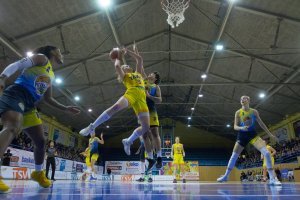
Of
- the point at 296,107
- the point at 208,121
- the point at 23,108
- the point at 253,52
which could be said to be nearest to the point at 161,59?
the point at 253,52

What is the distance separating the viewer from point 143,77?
213 inches

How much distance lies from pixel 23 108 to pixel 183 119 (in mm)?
33701

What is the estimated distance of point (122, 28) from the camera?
46.5 feet

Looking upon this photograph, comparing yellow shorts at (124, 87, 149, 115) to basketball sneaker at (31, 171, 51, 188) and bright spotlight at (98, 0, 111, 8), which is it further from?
bright spotlight at (98, 0, 111, 8)

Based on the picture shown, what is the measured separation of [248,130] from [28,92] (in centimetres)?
453

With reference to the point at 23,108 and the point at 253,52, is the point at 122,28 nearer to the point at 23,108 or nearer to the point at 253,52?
the point at 253,52

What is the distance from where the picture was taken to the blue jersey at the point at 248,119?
5.69 meters

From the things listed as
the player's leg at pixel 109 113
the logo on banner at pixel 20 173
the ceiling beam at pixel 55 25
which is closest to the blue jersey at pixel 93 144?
the logo on banner at pixel 20 173

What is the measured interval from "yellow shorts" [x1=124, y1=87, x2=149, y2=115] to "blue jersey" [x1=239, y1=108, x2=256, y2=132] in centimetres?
259

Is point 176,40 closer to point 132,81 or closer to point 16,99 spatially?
point 132,81

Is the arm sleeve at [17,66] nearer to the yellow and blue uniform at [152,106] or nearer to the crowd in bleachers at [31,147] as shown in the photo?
the yellow and blue uniform at [152,106]

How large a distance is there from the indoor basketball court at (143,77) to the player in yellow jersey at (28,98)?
0.04ft

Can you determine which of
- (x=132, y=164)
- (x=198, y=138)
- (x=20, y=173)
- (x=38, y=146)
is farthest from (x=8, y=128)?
(x=198, y=138)

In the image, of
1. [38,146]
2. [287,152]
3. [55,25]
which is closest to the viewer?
[38,146]
